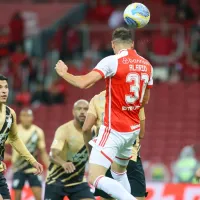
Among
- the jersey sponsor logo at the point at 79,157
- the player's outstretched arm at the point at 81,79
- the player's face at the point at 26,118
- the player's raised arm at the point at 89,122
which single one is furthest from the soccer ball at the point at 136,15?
the player's face at the point at 26,118

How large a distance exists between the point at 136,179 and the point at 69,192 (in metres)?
1.64

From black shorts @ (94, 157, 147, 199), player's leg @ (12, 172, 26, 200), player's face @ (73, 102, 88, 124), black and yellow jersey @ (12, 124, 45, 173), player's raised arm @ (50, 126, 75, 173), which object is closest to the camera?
black shorts @ (94, 157, 147, 199)

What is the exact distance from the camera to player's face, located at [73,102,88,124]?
12.5m

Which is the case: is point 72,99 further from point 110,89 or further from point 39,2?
point 110,89

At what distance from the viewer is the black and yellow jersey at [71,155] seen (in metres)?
12.7

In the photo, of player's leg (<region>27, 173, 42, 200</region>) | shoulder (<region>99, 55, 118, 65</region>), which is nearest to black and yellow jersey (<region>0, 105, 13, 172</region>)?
shoulder (<region>99, 55, 118, 65</region>)

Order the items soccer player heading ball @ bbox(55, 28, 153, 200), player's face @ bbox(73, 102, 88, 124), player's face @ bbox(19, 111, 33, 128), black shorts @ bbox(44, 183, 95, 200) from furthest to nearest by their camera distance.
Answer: player's face @ bbox(19, 111, 33, 128) < black shorts @ bbox(44, 183, 95, 200) < player's face @ bbox(73, 102, 88, 124) < soccer player heading ball @ bbox(55, 28, 153, 200)

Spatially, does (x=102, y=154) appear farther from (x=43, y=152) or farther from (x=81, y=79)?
(x=43, y=152)

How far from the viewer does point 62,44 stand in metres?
23.2

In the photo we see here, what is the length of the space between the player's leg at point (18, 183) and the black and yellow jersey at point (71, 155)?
248cm

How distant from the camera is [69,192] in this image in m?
12.8

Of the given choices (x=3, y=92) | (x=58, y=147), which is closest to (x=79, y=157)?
(x=58, y=147)

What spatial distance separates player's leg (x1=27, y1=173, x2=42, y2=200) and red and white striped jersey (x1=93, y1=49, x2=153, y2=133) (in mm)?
5109

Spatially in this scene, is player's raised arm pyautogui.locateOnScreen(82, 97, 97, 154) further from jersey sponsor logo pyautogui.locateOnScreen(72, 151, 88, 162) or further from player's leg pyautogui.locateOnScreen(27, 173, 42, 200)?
player's leg pyautogui.locateOnScreen(27, 173, 42, 200)
